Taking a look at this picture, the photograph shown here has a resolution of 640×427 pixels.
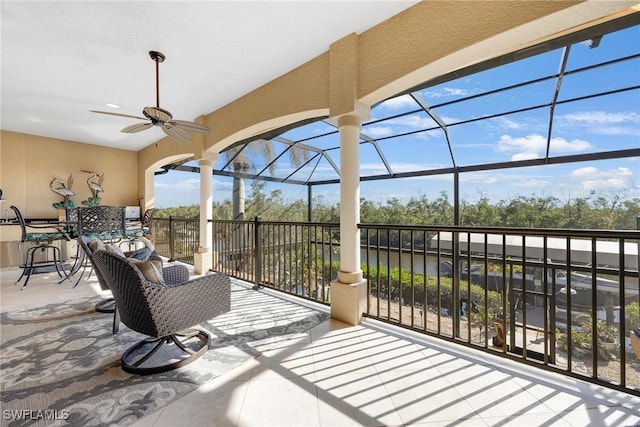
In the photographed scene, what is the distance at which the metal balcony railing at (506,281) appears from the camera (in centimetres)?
182

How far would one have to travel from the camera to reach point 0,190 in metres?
5.02

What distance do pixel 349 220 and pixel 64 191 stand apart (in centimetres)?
711

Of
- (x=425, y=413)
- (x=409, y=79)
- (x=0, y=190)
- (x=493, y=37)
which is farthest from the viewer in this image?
(x=0, y=190)

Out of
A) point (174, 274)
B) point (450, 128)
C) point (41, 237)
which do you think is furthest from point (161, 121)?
point (450, 128)

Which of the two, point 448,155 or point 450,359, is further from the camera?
point 448,155

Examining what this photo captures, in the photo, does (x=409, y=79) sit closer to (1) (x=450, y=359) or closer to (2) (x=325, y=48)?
(2) (x=325, y=48)

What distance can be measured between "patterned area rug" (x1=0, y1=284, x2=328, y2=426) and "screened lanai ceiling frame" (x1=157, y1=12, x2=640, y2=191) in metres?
2.57

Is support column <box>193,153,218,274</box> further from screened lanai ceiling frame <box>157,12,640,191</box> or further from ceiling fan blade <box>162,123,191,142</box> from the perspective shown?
ceiling fan blade <box>162,123,191,142</box>

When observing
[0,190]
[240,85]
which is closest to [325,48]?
[240,85]

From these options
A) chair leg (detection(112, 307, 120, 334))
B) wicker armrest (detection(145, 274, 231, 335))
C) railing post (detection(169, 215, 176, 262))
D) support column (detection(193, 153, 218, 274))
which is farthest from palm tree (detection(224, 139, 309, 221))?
wicker armrest (detection(145, 274, 231, 335))

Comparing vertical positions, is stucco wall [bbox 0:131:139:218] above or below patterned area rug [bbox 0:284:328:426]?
above

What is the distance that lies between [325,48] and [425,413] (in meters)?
3.30

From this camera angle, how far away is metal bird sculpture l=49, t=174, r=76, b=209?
19.5 feet

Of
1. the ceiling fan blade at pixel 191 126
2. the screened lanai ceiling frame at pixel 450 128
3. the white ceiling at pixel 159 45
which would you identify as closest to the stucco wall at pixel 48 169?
the screened lanai ceiling frame at pixel 450 128
